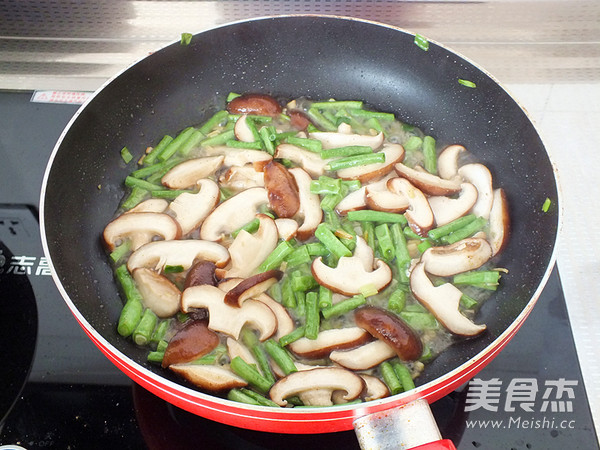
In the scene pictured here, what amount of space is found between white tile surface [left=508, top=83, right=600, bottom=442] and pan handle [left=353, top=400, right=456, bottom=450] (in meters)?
0.74

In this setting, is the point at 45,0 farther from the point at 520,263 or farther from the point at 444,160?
the point at 520,263

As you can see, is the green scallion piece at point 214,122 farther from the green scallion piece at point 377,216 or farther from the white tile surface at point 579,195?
the white tile surface at point 579,195

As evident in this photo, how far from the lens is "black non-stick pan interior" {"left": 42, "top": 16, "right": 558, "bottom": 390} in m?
1.77

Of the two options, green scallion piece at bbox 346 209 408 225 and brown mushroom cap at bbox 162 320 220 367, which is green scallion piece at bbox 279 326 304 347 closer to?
brown mushroom cap at bbox 162 320 220 367

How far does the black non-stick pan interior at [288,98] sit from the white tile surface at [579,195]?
206 mm

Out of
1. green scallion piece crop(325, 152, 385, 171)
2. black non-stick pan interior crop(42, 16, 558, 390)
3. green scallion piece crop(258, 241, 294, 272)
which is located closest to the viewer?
black non-stick pan interior crop(42, 16, 558, 390)

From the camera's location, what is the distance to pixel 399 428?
52.0 inches

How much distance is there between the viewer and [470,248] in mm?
1874

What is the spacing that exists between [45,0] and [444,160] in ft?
5.85

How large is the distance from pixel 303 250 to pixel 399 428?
750 millimetres

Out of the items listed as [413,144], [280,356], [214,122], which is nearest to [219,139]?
[214,122]

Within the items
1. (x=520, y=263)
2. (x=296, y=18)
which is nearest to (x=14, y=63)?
(x=296, y=18)

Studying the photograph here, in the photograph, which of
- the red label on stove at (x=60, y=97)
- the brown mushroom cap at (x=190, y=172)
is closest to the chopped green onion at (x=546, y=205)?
the brown mushroom cap at (x=190, y=172)

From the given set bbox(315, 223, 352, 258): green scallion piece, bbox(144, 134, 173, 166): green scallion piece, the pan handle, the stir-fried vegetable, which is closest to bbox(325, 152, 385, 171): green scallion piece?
the stir-fried vegetable
